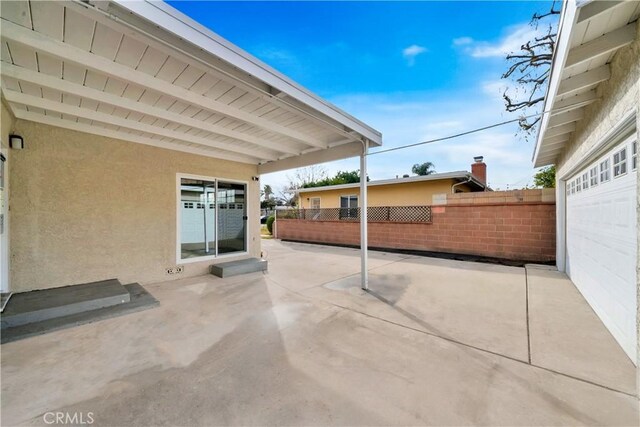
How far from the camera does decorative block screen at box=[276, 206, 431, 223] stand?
8492 millimetres

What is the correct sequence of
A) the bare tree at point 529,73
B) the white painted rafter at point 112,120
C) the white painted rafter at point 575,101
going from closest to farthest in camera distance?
the white painted rafter at point 575,101, the white painted rafter at point 112,120, the bare tree at point 529,73

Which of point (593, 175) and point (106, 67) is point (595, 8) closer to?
point (593, 175)

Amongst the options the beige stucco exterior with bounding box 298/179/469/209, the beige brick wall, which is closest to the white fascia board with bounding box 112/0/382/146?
the beige brick wall

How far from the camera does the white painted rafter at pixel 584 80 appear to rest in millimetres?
2471

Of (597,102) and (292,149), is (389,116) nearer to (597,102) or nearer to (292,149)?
(292,149)

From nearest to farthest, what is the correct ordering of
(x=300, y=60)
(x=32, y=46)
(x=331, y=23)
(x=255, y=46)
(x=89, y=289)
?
1. (x=32, y=46)
2. (x=89, y=289)
3. (x=255, y=46)
4. (x=331, y=23)
5. (x=300, y=60)

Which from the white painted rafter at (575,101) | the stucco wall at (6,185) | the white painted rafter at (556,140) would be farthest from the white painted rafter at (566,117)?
the stucco wall at (6,185)

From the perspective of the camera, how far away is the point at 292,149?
525cm

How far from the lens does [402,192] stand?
10.8 meters

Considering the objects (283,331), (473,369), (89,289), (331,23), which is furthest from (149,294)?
(331,23)

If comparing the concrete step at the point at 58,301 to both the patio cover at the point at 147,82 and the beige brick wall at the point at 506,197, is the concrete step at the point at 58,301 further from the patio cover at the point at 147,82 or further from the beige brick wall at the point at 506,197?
the beige brick wall at the point at 506,197

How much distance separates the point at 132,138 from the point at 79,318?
3.07 meters

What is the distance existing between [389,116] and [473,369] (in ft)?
19.9

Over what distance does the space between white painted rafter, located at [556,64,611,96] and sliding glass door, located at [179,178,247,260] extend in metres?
5.93
